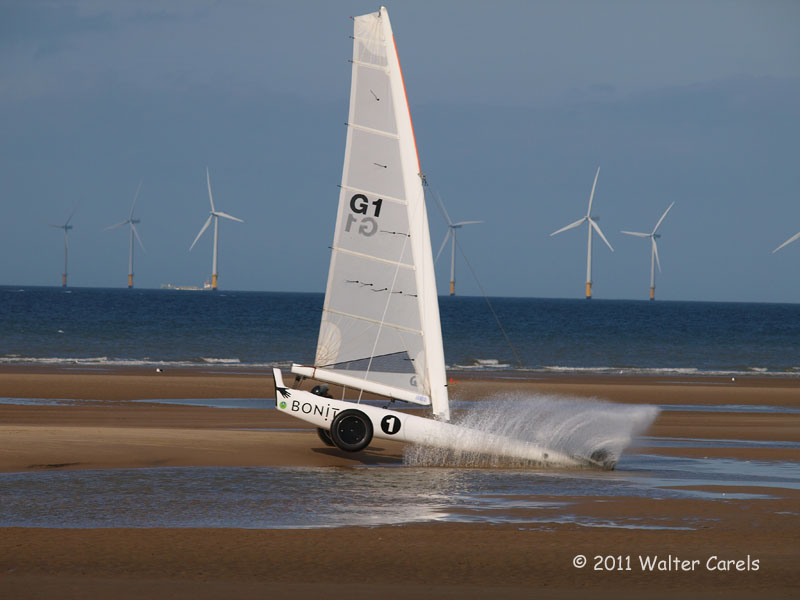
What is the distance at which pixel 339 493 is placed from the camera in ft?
54.4

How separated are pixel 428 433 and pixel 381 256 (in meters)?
3.51

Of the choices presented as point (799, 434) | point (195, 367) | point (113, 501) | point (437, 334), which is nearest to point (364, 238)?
point (437, 334)

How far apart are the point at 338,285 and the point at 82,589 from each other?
10987 mm

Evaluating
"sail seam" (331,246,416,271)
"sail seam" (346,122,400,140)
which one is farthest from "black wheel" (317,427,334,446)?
"sail seam" (346,122,400,140)

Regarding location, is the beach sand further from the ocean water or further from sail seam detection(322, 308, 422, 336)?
the ocean water

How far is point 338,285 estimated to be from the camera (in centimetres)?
2091

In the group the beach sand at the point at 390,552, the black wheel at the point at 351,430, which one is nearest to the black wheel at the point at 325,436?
the beach sand at the point at 390,552

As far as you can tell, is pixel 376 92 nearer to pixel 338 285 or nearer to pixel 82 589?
pixel 338 285

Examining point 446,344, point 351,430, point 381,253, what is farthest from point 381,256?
point 446,344

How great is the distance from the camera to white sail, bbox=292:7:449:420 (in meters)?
20.6

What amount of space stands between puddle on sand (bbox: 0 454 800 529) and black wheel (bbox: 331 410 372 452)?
0.53 m

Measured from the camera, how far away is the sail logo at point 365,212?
20688 millimetres

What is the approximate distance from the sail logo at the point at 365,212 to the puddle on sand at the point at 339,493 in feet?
15.0

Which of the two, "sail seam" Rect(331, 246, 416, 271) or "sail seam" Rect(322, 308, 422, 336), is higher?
"sail seam" Rect(331, 246, 416, 271)
